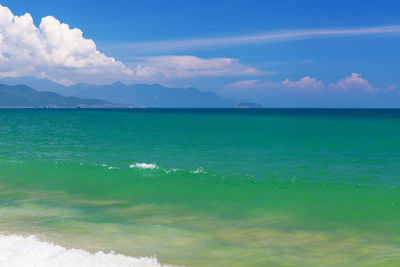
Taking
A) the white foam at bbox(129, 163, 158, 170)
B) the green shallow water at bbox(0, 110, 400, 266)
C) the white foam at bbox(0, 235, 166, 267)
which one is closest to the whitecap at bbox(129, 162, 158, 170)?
the white foam at bbox(129, 163, 158, 170)

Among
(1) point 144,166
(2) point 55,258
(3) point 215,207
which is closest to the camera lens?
(2) point 55,258

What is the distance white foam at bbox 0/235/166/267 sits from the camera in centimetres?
1176

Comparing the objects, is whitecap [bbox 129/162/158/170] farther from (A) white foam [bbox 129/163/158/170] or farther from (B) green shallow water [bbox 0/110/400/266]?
(B) green shallow water [bbox 0/110/400/266]

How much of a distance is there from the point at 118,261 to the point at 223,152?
3511cm

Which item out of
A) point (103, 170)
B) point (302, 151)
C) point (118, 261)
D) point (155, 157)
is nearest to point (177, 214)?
point (118, 261)

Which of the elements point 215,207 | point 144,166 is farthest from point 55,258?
point 144,166

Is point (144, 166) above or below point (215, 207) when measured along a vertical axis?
above

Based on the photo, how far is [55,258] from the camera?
39.2ft

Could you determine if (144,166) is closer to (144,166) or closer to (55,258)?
(144,166)

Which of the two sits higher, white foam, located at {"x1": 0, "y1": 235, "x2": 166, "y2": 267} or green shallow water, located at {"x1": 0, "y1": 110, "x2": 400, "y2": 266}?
white foam, located at {"x1": 0, "y1": 235, "x2": 166, "y2": 267}

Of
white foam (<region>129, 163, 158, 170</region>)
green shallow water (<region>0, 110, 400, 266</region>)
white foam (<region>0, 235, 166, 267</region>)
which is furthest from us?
white foam (<region>129, 163, 158, 170</region>)

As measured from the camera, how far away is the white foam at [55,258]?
1176 cm

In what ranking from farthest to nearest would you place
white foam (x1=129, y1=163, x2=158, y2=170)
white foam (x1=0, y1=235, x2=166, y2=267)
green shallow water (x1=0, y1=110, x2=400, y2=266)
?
1. white foam (x1=129, y1=163, x2=158, y2=170)
2. green shallow water (x1=0, y1=110, x2=400, y2=266)
3. white foam (x1=0, y1=235, x2=166, y2=267)

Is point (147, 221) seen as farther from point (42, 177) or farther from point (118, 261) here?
point (42, 177)
